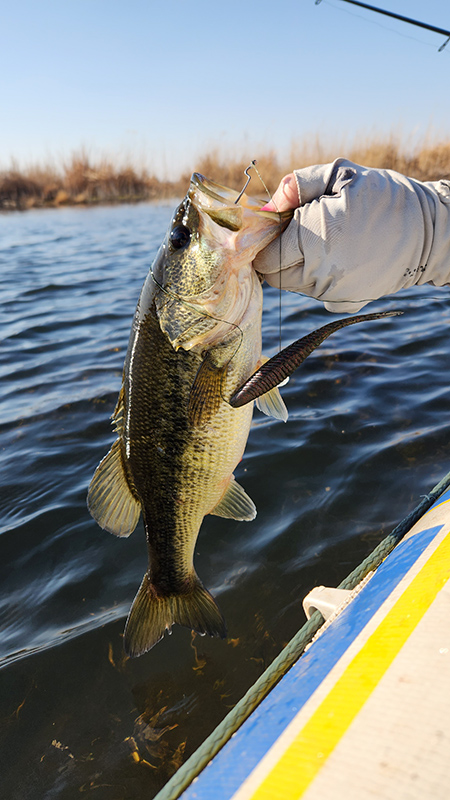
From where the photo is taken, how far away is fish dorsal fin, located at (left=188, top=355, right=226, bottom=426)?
1.79 m

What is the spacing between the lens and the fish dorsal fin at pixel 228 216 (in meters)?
1.70

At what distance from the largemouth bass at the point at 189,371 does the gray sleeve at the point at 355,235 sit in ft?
0.36

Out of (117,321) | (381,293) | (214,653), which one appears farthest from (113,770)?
(117,321)

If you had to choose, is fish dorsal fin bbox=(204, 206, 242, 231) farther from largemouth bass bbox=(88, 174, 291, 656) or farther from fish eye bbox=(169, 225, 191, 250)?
fish eye bbox=(169, 225, 191, 250)

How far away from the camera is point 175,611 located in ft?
7.22

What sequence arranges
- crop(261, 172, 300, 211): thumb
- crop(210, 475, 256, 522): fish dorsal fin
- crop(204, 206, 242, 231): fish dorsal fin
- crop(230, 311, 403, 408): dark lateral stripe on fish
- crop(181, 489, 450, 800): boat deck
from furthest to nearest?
crop(210, 475, 256, 522): fish dorsal fin < crop(261, 172, 300, 211): thumb < crop(204, 206, 242, 231): fish dorsal fin < crop(230, 311, 403, 408): dark lateral stripe on fish < crop(181, 489, 450, 800): boat deck

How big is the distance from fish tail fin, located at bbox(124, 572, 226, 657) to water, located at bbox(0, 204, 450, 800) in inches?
15.4

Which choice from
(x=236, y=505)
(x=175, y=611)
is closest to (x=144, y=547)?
(x=175, y=611)

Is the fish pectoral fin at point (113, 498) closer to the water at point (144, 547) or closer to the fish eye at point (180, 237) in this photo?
the fish eye at point (180, 237)

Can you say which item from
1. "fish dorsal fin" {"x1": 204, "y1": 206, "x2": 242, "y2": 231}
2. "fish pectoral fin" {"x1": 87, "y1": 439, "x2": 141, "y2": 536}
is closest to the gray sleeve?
"fish dorsal fin" {"x1": 204, "y1": 206, "x2": 242, "y2": 231}

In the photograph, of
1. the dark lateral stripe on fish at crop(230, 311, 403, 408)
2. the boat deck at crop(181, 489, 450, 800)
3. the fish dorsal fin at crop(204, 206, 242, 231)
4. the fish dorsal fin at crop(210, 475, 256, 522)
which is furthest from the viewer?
the fish dorsal fin at crop(210, 475, 256, 522)

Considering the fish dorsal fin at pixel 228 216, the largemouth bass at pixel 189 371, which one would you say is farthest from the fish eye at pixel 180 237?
the fish dorsal fin at pixel 228 216

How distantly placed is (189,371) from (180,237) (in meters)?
0.47

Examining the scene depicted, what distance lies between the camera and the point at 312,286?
1.98m
